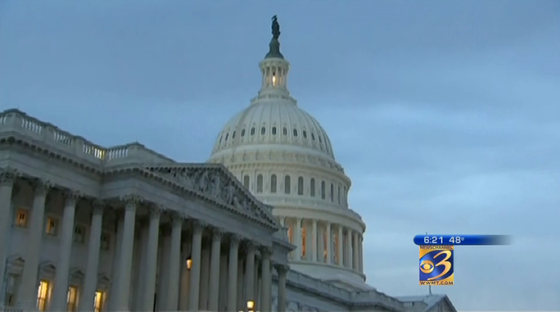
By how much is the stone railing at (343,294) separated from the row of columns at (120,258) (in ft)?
105

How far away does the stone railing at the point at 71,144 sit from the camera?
5059 centimetres

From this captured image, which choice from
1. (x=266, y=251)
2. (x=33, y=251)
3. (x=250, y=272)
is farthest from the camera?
(x=266, y=251)

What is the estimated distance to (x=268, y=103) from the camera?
461ft

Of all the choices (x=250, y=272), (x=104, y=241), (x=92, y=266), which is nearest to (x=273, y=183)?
(x=250, y=272)

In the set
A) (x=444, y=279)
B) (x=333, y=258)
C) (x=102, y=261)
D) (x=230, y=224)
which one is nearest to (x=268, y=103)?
(x=333, y=258)

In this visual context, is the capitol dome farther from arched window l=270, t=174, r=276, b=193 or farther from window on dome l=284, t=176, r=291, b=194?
window on dome l=284, t=176, r=291, b=194

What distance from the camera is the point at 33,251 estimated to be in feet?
165

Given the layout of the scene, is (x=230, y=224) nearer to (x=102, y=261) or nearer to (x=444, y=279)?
(x=102, y=261)

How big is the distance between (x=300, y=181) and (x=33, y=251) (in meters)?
82.6

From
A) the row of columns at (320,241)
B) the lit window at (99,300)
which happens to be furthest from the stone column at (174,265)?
the row of columns at (320,241)

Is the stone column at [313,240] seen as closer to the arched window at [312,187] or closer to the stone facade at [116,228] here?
the arched window at [312,187]

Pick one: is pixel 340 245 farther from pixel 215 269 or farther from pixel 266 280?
pixel 215 269

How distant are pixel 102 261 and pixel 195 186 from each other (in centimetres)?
920

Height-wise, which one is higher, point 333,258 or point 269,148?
point 269,148
